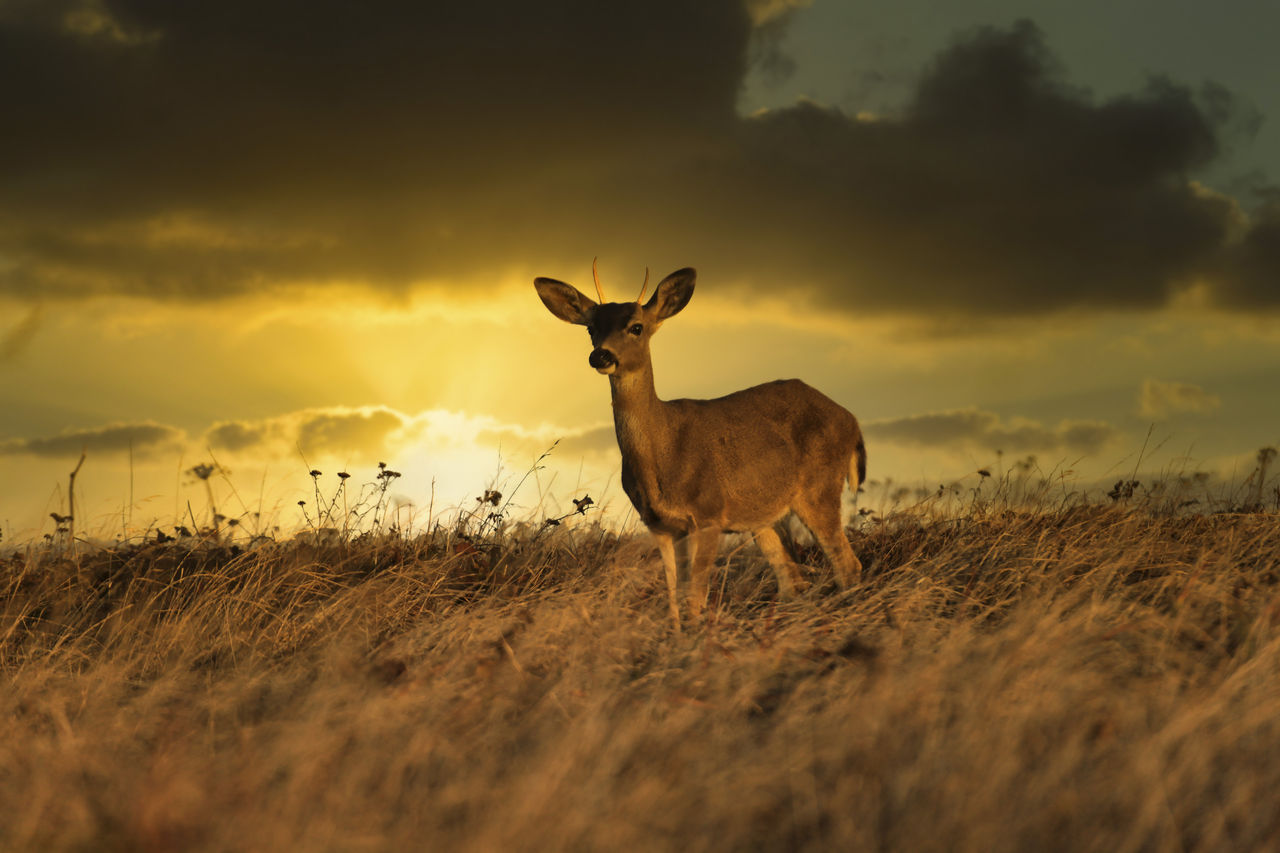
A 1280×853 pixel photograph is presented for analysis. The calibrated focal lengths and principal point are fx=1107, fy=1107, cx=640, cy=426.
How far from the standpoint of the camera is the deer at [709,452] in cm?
877

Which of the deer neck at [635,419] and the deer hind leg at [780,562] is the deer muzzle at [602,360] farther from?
the deer hind leg at [780,562]

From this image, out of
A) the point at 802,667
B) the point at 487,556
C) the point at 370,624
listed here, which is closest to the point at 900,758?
the point at 802,667

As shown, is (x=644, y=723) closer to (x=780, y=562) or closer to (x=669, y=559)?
(x=669, y=559)

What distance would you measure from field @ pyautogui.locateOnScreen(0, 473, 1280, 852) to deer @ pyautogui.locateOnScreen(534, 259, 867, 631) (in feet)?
2.17

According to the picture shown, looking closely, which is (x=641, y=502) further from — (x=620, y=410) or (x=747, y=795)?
(x=747, y=795)

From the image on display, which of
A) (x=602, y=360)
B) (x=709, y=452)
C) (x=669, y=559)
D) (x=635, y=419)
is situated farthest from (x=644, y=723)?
(x=709, y=452)

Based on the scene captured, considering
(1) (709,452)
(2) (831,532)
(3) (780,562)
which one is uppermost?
(1) (709,452)

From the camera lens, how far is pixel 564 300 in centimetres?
973

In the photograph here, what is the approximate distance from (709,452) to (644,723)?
180 inches

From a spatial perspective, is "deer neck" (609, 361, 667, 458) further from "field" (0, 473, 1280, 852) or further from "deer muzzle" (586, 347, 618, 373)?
"field" (0, 473, 1280, 852)

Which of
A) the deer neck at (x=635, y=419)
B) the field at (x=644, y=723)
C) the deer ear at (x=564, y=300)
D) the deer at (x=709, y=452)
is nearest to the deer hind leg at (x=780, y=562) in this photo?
the deer at (x=709, y=452)

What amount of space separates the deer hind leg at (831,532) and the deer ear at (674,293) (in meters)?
2.06

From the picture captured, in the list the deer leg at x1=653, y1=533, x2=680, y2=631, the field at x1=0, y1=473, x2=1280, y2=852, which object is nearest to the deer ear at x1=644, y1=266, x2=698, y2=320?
the deer leg at x1=653, y1=533, x2=680, y2=631

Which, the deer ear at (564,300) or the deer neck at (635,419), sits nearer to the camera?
the deer neck at (635,419)
